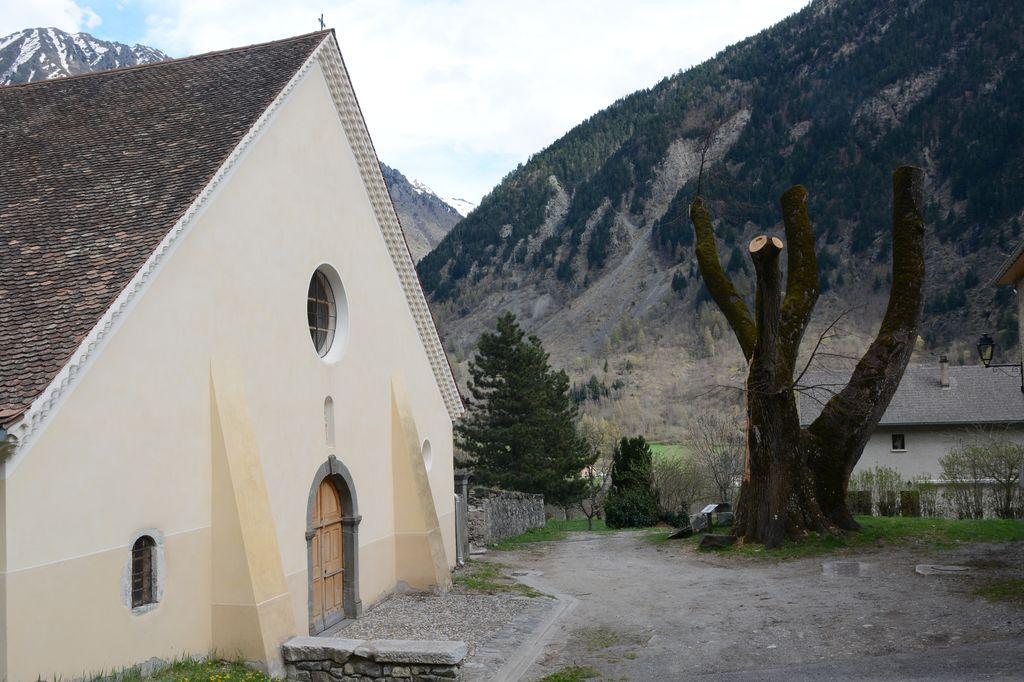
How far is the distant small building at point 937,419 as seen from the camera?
119 ft

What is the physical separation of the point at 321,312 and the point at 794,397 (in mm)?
9599

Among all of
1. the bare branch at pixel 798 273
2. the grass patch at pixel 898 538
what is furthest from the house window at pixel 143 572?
the bare branch at pixel 798 273

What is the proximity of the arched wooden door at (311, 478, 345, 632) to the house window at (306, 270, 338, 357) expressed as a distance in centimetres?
223

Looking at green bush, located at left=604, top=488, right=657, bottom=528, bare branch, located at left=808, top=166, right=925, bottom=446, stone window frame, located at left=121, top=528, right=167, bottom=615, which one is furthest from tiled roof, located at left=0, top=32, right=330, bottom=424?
green bush, located at left=604, top=488, right=657, bottom=528

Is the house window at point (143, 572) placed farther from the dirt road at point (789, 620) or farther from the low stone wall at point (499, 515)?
the low stone wall at point (499, 515)

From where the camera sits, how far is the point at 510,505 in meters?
27.3

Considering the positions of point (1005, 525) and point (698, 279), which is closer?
point (1005, 525)

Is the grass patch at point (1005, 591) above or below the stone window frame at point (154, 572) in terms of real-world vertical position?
below

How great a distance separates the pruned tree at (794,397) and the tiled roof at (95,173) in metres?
10.2

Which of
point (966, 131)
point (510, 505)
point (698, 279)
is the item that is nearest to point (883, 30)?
point (966, 131)

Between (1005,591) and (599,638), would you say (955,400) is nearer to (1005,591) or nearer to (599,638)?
(1005,591)

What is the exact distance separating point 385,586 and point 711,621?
571 centimetres

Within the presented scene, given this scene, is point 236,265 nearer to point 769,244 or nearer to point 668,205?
point 769,244

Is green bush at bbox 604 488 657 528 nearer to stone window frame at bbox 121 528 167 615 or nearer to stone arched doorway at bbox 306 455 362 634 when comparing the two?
stone arched doorway at bbox 306 455 362 634
